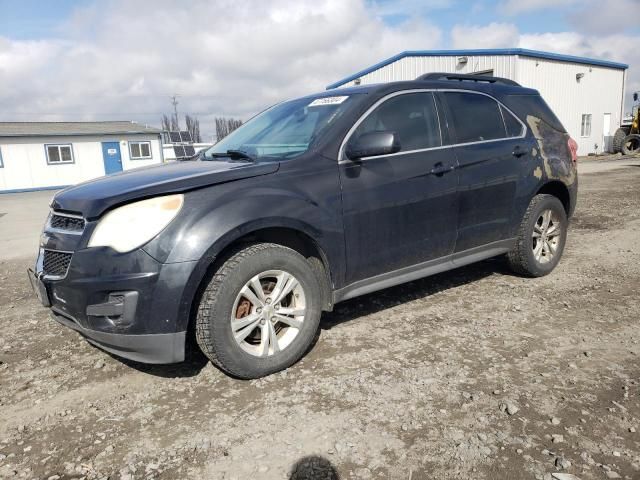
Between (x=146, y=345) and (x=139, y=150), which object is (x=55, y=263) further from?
(x=139, y=150)

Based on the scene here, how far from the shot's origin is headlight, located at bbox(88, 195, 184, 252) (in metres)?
2.58

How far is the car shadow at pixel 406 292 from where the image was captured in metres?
4.04

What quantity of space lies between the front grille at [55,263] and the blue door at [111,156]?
26918mm

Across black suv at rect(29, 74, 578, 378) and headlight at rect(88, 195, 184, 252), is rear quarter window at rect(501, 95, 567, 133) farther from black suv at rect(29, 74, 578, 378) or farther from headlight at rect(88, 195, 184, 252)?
headlight at rect(88, 195, 184, 252)

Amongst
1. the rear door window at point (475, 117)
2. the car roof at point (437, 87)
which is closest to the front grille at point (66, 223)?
the car roof at point (437, 87)

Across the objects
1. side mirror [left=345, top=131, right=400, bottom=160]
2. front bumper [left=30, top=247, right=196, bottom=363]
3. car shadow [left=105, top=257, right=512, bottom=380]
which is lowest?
car shadow [left=105, top=257, right=512, bottom=380]

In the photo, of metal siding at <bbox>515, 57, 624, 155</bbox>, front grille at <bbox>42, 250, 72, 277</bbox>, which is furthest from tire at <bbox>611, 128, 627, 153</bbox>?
front grille at <bbox>42, 250, 72, 277</bbox>

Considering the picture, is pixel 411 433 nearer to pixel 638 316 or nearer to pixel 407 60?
pixel 638 316

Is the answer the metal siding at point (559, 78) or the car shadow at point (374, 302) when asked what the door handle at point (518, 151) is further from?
the metal siding at point (559, 78)

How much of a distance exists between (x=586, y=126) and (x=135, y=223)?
28993 mm

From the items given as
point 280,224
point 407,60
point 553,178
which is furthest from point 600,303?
point 407,60

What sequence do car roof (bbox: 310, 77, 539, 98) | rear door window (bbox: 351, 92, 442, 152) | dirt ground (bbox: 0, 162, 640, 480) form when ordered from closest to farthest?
dirt ground (bbox: 0, 162, 640, 480) < rear door window (bbox: 351, 92, 442, 152) < car roof (bbox: 310, 77, 539, 98)

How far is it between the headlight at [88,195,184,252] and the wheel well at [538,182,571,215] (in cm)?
363

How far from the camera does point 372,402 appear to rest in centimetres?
268
